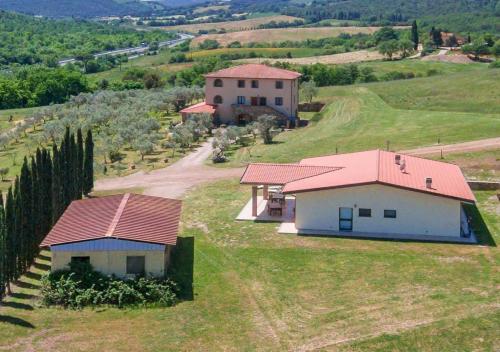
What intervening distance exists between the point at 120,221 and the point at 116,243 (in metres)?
2.07

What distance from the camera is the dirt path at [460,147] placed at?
54.8 m

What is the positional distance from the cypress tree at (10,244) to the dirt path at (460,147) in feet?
108

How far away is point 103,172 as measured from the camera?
57.1 meters

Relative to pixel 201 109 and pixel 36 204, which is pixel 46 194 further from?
pixel 201 109

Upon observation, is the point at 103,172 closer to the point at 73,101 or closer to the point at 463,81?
the point at 73,101

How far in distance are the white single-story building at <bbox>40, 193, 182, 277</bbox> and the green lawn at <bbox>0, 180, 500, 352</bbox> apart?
1.66 m

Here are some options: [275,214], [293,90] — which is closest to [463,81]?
[293,90]

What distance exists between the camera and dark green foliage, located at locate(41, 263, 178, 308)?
96.6 ft

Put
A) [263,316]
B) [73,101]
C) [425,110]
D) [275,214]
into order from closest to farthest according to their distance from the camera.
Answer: [263,316] → [275,214] → [425,110] → [73,101]

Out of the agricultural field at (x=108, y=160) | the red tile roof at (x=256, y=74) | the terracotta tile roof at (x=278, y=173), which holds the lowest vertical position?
the agricultural field at (x=108, y=160)

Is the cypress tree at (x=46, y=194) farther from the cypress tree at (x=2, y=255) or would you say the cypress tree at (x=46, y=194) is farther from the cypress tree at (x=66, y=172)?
the cypress tree at (x=2, y=255)

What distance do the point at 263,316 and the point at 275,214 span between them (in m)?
14.0

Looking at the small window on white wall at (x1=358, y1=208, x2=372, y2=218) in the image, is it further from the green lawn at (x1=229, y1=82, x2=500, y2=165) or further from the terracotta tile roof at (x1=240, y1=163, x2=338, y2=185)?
the green lawn at (x1=229, y1=82, x2=500, y2=165)

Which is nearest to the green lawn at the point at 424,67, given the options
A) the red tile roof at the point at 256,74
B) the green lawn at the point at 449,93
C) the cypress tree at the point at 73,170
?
the green lawn at the point at 449,93
